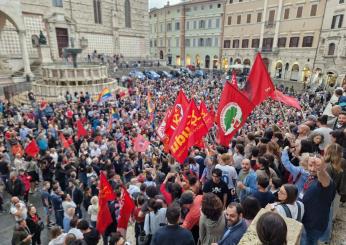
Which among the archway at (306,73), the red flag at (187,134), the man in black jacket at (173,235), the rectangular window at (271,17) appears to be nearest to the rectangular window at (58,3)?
the rectangular window at (271,17)

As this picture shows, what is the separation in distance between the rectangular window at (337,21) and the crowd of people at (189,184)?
27010mm

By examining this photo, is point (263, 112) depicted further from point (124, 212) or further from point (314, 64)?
point (314, 64)

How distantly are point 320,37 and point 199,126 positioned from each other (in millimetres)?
34610

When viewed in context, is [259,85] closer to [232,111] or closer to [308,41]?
[232,111]

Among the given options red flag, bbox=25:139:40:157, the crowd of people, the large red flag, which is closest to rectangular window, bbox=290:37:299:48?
the crowd of people

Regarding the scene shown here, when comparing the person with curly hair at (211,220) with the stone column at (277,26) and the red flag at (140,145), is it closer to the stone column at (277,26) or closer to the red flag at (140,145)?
the red flag at (140,145)

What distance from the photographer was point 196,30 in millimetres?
53062

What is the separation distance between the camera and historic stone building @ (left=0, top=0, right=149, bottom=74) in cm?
2612

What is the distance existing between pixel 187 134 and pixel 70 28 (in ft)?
110

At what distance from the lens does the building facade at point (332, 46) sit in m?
29.3

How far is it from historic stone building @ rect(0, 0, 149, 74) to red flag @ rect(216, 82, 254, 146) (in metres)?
25.3

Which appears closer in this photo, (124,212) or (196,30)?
(124,212)

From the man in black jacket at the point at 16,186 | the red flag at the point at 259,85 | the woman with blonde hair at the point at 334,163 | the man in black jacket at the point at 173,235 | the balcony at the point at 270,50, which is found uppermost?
the balcony at the point at 270,50

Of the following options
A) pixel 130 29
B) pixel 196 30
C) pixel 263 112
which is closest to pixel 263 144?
pixel 263 112
